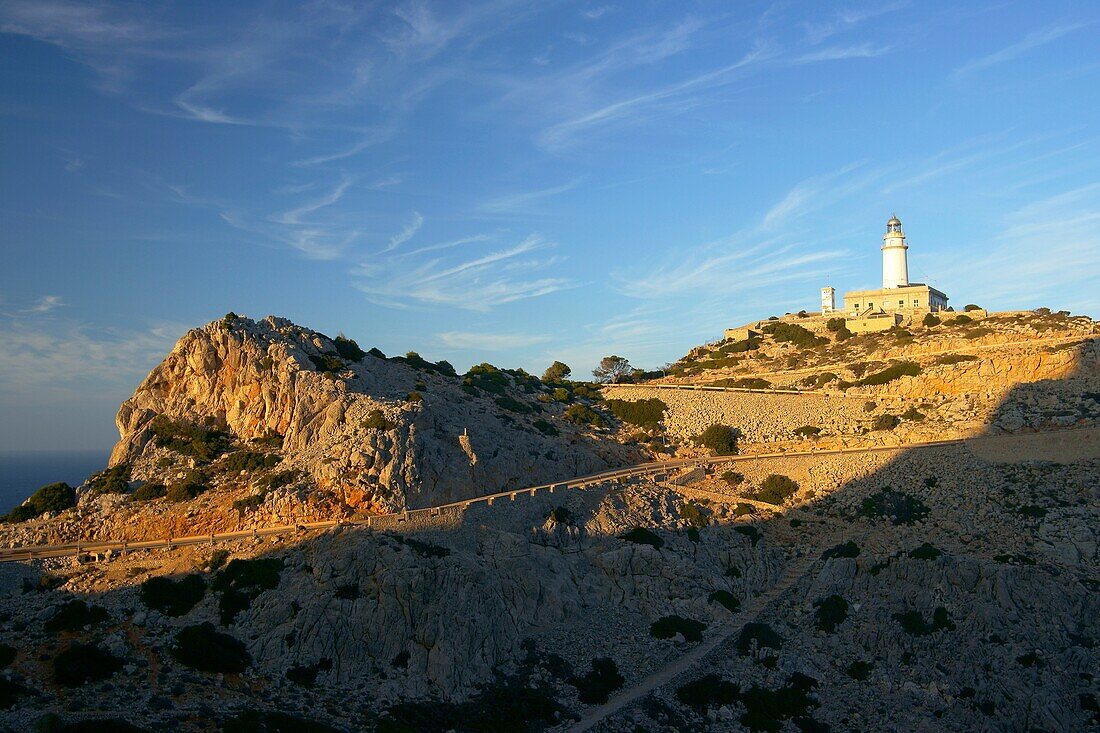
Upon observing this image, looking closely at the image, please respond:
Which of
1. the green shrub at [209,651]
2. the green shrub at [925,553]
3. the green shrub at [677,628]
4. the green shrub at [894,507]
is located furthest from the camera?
the green shrub at [894,507]

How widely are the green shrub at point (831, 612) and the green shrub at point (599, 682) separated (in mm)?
8718

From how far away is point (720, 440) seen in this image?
52.2m

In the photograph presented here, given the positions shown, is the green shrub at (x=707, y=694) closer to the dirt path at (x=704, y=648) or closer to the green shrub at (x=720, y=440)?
the dirt path at (x=704, y=648)

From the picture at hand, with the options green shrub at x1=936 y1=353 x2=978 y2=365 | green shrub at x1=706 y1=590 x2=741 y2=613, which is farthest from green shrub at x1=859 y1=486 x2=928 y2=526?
A: green shrub at x1=936 y1=353 x2=978 y2=365

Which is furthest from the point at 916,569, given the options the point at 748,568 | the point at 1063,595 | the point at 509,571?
the point at 509,571

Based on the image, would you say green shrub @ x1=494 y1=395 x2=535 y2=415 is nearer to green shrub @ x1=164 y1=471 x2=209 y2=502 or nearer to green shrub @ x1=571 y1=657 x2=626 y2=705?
green shrub @ x1=164 y1=471 x2=209 y2=502

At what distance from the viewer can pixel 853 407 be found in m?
57.0

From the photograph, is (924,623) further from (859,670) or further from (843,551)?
(843,551)

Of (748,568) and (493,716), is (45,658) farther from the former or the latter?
(748,568)

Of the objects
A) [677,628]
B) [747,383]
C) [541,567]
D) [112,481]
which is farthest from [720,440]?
[112,481]

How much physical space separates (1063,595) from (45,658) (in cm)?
3346

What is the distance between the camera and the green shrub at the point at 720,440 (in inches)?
2034

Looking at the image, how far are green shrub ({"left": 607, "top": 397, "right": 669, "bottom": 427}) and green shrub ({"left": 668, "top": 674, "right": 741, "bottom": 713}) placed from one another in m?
31.4

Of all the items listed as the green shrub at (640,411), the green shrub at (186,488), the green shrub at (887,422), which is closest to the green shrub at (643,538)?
the green shrub at (186,488)
